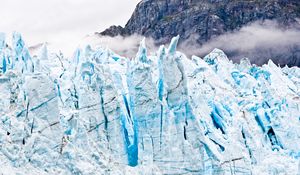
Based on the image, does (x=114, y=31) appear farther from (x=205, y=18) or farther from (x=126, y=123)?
(x=126, y=123)

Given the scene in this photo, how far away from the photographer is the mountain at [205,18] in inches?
2633

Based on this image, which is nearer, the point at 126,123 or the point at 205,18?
the point at 126,123

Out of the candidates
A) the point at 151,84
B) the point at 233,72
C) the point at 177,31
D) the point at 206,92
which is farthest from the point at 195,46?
the point at 151,84

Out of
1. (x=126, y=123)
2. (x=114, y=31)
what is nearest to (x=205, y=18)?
(x=114, y=31)

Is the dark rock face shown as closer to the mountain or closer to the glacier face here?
the mountain

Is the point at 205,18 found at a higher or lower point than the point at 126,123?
lower

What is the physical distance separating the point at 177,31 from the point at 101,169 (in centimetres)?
4823

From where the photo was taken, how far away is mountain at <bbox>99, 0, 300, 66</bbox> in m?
66.9

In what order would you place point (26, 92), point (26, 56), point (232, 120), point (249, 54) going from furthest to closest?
point (249, 54)
point (232, 120)
point (26, 56)
point (26, 92)

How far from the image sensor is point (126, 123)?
23734mm

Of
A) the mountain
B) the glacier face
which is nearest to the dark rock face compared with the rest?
the mountain

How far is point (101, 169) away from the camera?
2155cm

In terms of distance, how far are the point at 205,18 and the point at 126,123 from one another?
45485mm

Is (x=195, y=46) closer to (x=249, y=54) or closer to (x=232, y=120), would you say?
(x=249, y=54)
